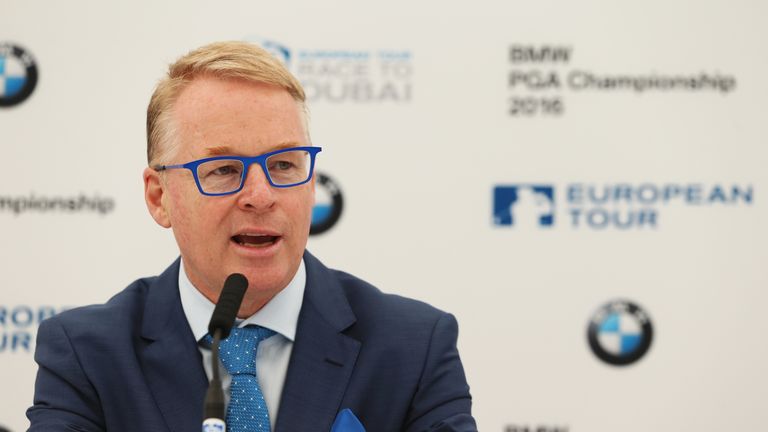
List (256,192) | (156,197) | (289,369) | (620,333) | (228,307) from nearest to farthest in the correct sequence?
1. (228,307)
2. (256,192)
3. (289,369)
4. (156,197)
5. (620,333)

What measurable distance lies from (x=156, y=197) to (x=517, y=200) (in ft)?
5.61

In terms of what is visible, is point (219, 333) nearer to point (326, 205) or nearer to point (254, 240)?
point (254, 240)

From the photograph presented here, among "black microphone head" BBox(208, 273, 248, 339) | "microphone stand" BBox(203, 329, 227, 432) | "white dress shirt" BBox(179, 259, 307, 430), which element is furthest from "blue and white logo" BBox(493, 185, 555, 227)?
"microphone stand" BBox(203, 329, 227, 432)

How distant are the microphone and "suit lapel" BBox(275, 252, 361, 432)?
1.38 feet

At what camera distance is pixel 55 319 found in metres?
1.90

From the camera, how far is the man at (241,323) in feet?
5.74

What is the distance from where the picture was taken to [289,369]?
5.94 ft

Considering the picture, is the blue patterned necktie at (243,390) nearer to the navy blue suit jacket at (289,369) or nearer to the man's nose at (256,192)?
the navy blue suit jacket at (289,369)

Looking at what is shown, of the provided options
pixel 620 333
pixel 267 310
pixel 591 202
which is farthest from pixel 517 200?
pixel 267 310

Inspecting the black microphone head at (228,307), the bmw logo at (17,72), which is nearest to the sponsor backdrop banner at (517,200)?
the bmw logo at (17,72)

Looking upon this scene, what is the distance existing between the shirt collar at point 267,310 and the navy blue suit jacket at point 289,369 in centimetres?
2

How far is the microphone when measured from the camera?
1254 millimetres

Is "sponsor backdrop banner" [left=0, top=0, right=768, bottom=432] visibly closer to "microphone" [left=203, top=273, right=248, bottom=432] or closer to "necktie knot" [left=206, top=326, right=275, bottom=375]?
"necktie knot" [left=206, top=326, right=275, bottom=375]

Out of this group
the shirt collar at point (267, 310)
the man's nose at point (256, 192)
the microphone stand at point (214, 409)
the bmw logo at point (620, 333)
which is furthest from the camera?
the bmw logo at point (620, 333)
